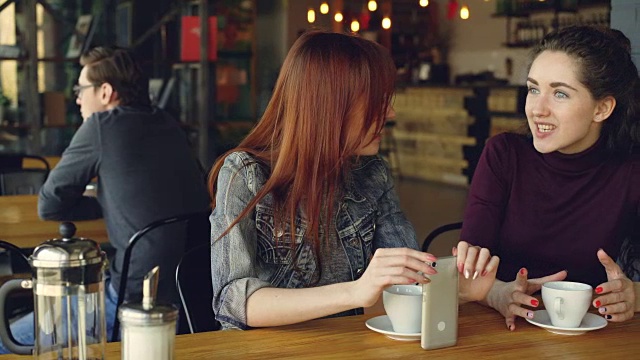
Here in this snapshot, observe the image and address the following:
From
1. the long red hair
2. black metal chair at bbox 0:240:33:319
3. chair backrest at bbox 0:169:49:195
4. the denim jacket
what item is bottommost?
black metal chair at bbox 0:240:33:319

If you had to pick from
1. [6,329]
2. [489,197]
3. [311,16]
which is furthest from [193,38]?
[6,329]

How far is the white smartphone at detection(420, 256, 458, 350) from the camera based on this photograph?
61.7 inches

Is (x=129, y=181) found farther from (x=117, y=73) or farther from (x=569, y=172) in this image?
(x=569, y=172)

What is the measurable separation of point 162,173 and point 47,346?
1810 millimetres

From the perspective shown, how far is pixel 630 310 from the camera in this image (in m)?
1.84

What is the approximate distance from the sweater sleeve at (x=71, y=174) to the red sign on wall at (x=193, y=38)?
367 cm

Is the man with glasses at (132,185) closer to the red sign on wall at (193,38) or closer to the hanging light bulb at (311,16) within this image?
the red sign on wall at (193,38)

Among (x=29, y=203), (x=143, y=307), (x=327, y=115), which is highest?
(x=327, y=115)

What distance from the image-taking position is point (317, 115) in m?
1.84

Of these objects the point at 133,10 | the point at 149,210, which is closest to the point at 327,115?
the point at 149,210

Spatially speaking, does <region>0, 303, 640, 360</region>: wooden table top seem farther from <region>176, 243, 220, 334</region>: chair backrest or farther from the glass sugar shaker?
<region>176, 243, 220, 334</region>: chair backrest

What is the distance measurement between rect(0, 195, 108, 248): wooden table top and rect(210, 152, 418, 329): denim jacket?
1.32 m

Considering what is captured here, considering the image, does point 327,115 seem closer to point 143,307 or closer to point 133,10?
point 143,307

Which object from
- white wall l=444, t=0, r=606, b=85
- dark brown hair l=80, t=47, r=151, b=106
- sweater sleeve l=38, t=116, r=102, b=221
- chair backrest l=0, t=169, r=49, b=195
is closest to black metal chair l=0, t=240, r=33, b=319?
sweater sleeve l=38, t=116, r=102, b=221
